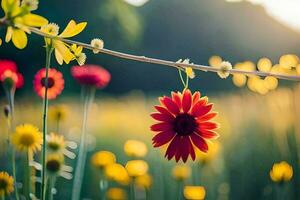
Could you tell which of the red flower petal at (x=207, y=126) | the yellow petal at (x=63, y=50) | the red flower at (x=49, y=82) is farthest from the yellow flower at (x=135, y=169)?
the yellow petal at (x=63, y=50)

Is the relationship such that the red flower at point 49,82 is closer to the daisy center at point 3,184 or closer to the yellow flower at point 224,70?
the daisy center at point 3,184

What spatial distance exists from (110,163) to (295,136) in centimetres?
99

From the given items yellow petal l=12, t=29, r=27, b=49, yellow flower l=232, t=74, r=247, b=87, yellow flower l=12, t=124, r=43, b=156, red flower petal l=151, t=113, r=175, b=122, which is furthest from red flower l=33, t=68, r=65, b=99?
yellow petal l=12, t=29, r=27, b=49

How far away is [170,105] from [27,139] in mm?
639

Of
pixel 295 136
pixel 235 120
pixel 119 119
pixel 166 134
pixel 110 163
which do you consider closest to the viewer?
pixel 166 134

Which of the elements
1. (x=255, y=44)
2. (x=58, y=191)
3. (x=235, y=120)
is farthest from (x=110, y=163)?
(x=255, y=44)

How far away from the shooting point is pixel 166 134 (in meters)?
0.88

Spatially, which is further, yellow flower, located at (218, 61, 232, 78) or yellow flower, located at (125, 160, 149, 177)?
yellow flower, located at (125, 160, 149, 177)

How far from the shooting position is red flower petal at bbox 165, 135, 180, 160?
2.83ft

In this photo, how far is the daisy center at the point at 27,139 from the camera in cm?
139

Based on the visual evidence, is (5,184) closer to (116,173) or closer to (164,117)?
(116,173)

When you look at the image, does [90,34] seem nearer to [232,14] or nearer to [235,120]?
[232,14]

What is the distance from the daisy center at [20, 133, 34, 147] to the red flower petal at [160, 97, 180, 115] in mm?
619

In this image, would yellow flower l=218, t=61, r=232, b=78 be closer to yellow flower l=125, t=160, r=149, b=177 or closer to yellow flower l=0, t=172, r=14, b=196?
yellow flower l=0, t=172, r=14, b=196
